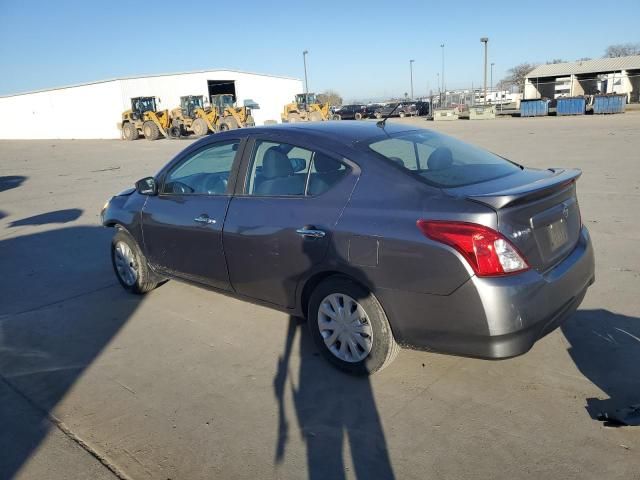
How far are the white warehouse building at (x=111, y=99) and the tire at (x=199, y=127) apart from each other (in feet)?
25.6

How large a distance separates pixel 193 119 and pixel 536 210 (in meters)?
34.5

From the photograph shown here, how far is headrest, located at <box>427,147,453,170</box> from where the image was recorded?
3458 mm

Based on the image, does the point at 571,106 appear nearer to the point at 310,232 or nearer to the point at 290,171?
the point at 290,171

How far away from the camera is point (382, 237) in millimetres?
2984

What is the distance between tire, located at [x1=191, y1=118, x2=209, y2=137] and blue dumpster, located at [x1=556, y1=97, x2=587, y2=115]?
77.2 ft

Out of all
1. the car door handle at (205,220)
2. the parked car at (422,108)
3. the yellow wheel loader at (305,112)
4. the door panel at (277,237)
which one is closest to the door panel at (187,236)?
the car door handle at (205,220)

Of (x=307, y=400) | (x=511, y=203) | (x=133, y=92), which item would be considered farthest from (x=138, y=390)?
(x=133, y=92)

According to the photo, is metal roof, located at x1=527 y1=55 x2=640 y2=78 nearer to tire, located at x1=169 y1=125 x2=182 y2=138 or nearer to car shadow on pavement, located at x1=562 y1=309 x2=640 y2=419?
tire, located at x1=169 y1=125 x2=182 y2=138

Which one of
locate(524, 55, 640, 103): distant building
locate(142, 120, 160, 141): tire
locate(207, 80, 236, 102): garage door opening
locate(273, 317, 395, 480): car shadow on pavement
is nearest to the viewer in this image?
locate(273, 317, 395, 480): car shadow on pavement

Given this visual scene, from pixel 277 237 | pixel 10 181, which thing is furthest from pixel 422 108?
pixel 277 237

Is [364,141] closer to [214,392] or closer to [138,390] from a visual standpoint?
[214,392]

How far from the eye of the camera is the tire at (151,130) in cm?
3525

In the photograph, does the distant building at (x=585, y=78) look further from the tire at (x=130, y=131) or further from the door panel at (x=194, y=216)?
the door panel at (x=194, y=216)

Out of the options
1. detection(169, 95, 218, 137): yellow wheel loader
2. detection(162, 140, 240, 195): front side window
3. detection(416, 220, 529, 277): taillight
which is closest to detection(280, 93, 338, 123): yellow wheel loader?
detection(169, 95, 218, 137): yellow wheel loader
